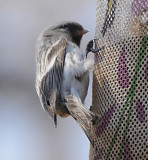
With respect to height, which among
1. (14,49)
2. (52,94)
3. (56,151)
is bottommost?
(56,151)

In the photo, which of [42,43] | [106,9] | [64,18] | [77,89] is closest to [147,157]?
[77,89]

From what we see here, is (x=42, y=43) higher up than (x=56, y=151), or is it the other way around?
(x=42, y=43)

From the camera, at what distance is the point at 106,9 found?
584 centimetres

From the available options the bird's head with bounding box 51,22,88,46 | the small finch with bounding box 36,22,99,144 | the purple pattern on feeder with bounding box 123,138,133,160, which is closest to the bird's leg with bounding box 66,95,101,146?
the small finch with bounding box 36,22,99,144

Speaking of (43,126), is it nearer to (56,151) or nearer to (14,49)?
(56,151)

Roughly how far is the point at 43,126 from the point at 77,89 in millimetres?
3881

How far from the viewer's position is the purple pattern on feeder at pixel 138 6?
18.0ft

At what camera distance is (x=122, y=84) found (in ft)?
18.0

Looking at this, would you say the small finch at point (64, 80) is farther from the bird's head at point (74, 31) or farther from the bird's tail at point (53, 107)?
the bird's head at point (74, 31)

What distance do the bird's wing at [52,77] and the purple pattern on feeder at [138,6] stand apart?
2.94 feet

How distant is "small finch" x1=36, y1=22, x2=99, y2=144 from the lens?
18.7 ft

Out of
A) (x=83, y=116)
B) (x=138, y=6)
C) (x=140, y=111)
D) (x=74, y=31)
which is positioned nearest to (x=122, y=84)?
(x=140, y=111)

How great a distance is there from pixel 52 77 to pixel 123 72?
29.7 inches

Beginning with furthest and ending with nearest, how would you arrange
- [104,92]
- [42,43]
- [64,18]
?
[64,18] → [42,43] → [104,92]
